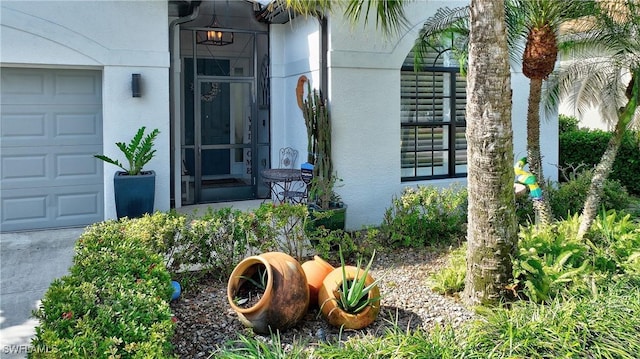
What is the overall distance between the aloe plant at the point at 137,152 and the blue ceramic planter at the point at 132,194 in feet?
0.49

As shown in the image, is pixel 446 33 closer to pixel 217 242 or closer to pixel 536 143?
pixel 536 143

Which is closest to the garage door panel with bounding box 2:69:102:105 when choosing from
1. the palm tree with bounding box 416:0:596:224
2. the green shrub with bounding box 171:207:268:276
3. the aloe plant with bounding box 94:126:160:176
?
the aloe plant with bounding box 94:126:160:176

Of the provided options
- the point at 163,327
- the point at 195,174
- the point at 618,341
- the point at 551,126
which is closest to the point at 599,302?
the point at 618,341

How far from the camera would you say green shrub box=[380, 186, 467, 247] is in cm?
731

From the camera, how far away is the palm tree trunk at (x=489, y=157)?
4.77 m

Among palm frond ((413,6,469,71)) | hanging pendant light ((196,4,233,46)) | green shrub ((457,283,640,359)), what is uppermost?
hanging pendant light ((196,4,233,46))

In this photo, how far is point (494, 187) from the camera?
4816 mm

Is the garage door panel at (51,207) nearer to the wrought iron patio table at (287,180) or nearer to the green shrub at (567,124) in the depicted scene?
the wrought iron patio table at (287,180)

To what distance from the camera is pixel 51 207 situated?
8391 mm

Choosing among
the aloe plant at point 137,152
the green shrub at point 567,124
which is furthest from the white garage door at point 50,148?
the green shrub at point 567,124

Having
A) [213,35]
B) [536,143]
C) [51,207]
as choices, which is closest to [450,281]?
[536,143]

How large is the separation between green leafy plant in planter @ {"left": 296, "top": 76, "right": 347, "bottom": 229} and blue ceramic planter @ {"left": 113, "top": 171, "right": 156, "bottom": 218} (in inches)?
101

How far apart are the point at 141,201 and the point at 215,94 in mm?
3215

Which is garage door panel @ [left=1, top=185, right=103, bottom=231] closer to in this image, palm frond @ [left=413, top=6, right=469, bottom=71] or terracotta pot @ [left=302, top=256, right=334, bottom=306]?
terracotta pot @ [left=302, top=256, right=334, bottom=306]
